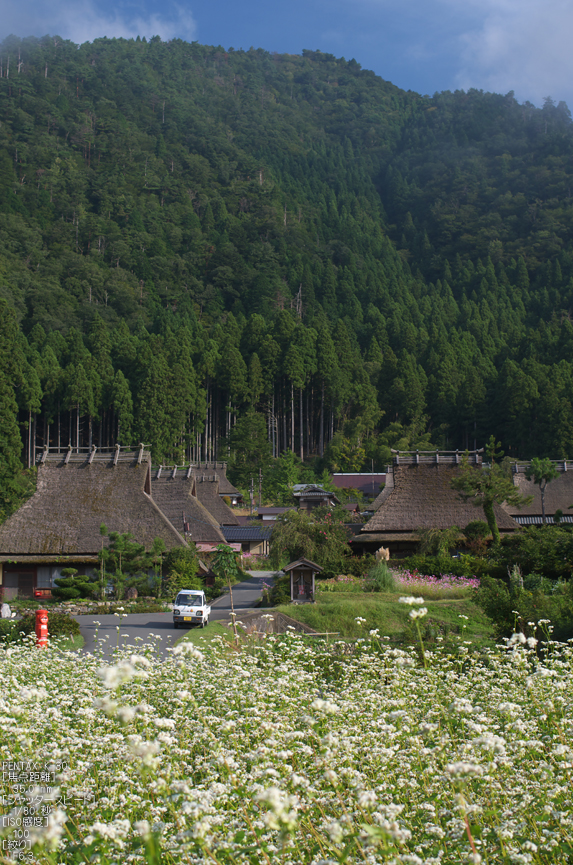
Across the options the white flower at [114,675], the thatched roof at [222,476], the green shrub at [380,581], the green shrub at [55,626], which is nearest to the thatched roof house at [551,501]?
the green shrub at [380,581]

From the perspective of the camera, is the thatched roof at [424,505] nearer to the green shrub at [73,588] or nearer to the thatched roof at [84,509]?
the thatched roof at [84,509]

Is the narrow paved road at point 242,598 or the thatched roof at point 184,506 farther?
the thatched roof at point 184,506

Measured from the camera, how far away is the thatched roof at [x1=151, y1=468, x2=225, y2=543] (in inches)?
1082

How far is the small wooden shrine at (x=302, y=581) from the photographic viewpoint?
17.1 m

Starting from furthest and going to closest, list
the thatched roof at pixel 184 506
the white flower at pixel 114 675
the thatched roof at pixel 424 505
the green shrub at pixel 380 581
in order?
1. the thatched roof at pixel 184 506
2. the thatched roof at pixel 424 505
3. the green shrub at pixel 380 581
4. the white flower at pixel 114 675

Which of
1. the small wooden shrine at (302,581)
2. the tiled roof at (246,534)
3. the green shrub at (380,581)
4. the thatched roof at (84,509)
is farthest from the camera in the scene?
the tiled roof at (246,534)

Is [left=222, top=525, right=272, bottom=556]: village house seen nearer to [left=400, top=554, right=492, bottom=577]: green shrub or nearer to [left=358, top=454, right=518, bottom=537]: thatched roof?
[left=358, top=454, right=518, bottom=537]: thatched roof

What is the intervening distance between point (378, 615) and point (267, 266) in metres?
77.1

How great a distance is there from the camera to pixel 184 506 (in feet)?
97.2

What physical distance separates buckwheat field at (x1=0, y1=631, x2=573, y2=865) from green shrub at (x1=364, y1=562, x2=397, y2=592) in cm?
1226

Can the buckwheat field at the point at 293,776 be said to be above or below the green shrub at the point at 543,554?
above

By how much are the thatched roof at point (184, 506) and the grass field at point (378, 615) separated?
11.6 m

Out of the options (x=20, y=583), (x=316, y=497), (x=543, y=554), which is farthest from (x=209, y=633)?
(x=316, y=497)

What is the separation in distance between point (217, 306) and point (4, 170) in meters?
36.1
